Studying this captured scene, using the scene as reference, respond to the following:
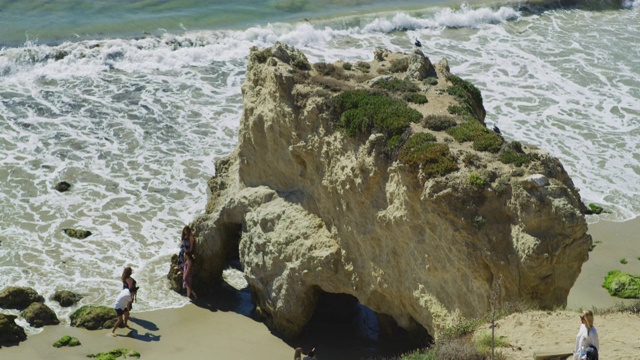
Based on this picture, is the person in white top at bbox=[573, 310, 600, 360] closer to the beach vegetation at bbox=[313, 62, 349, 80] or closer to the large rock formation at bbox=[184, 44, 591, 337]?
the large rock formation at bbox=[184, 44, 591, 337]

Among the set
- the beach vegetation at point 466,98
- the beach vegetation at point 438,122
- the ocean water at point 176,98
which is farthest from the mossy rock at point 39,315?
the beach vegetation at point 466,98

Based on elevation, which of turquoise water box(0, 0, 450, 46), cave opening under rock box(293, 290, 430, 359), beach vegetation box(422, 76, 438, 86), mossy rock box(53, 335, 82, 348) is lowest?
cave opening under rock box(293, 290, 430, 359)

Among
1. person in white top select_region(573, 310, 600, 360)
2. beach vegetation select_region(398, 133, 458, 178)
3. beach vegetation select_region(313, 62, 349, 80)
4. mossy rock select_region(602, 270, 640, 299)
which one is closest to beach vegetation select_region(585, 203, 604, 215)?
mossy rock select_region(602, 270, 640, 299)

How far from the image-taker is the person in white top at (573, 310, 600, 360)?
1359 centimetres

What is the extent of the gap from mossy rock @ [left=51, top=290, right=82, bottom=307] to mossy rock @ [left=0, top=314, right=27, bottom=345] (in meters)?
1.65

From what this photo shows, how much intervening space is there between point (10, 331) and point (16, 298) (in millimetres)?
1630

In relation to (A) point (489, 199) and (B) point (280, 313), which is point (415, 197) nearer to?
(A) point (489, 199)

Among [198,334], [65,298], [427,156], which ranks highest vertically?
[427,156]

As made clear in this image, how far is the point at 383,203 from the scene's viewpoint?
61.8 feet

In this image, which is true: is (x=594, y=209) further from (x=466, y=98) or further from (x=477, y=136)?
(x=477, y=136)

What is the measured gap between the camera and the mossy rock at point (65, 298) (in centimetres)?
2259

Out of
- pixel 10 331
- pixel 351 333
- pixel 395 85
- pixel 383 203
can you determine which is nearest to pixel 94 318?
pixel 10 331

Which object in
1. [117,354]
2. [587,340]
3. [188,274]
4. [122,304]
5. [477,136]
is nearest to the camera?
[587,340]

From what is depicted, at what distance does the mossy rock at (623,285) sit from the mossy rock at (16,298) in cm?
1391
